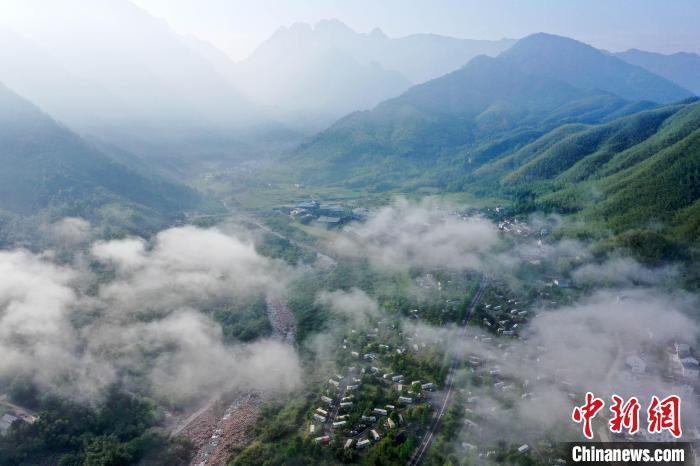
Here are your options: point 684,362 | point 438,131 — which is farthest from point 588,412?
point 438,131

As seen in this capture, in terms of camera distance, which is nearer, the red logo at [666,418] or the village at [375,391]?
the red logo at [666,418]

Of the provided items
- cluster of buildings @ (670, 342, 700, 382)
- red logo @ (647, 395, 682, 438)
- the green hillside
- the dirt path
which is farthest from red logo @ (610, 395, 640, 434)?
the green hillside

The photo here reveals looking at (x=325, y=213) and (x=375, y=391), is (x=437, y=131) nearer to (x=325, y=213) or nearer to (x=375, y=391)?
(x=325, y=213)

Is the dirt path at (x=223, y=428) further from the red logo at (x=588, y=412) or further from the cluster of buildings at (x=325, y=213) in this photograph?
the cluster of buildings at (x=325, y=213)

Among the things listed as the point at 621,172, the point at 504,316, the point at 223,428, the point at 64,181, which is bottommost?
the point at 223,428

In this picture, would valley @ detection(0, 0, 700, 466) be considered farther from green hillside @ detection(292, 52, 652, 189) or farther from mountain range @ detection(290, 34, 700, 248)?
green hillside @ detection(292, 52, 652, 189)

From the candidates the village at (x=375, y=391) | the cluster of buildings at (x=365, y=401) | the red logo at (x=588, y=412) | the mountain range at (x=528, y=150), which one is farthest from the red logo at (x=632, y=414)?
the mountain range at (x=528, y=150)

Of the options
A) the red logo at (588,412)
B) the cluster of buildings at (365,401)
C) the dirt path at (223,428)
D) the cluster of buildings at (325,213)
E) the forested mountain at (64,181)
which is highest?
the forested mountain at (64,181)

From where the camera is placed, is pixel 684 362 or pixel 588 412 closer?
pixel 588 412
